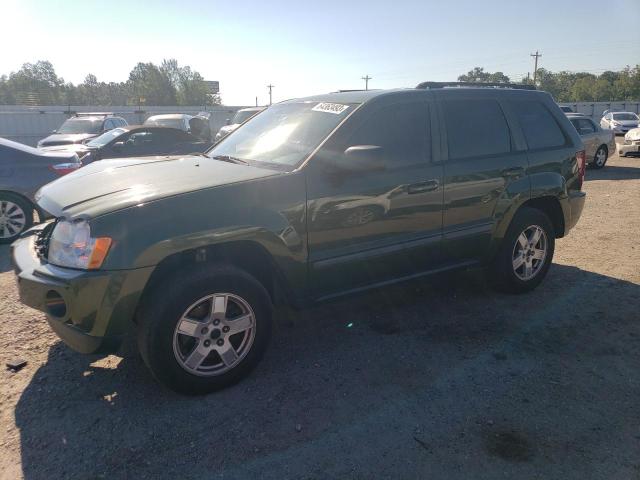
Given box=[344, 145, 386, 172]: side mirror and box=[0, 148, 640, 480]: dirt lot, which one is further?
box=[344, 145, 386, 172]: side mirror

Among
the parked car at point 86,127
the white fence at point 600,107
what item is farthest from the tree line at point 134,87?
the parked car at point 86,127

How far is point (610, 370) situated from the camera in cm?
337

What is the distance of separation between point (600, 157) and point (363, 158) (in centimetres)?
1381

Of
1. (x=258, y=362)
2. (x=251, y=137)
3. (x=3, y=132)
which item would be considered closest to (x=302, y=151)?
(x=251, y=137)

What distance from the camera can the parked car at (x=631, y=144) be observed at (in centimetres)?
1631

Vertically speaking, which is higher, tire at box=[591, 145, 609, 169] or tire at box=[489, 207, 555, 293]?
tire at box=[591, 145, 609, 169]

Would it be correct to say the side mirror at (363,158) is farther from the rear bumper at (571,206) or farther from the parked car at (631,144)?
the parked car at (631,144)

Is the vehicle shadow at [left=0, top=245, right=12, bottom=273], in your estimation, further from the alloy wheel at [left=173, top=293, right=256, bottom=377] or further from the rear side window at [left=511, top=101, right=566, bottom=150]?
the rear side window at [left=511, top=101, right=566, bottom=150]

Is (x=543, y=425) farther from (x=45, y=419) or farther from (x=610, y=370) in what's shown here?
(x=45, y=419)

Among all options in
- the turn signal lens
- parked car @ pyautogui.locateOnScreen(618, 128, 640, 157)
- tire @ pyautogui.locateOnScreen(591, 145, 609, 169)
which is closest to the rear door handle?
the turn signal lens

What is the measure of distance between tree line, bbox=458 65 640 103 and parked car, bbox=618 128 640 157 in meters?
43.4

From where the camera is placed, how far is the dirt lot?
8.15 ft

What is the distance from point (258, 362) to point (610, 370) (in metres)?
2.47

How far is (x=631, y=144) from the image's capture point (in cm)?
1645
